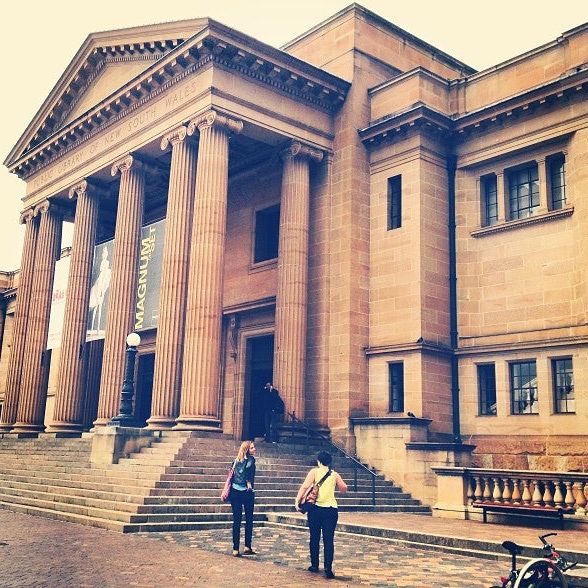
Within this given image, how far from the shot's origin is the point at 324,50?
27516mm

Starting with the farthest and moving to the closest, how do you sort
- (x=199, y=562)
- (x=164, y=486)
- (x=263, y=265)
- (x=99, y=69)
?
(x=99, y=69) < (x=263, y=265) < (x=164, y=486) < (x=199, y=562)

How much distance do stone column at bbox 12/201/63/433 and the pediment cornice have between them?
4931 millimetres

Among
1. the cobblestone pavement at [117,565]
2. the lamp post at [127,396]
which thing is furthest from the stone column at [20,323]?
the cobblestone pavement at [117,565]

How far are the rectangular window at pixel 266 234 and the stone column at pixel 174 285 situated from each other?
449 centimetres

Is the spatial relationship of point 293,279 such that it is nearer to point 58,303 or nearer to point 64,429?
point 64,429

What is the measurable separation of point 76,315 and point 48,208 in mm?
5904

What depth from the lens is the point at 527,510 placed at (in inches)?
634

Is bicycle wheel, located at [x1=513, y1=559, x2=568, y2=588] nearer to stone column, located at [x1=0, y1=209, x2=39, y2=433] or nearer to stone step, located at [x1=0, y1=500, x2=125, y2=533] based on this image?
stone step, located at [x1=0, y1=500, x2=125, y2=533]

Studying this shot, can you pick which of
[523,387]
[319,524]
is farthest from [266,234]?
[319,524]

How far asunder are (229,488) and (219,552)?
110 cm

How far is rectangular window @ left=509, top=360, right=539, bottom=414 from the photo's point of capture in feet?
71.9

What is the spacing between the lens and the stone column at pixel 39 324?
103ft

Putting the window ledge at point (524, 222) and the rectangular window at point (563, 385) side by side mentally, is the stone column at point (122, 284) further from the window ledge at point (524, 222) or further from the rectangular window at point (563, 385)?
the rectangular window at point (563, 385)

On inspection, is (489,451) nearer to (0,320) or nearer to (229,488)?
(229,488)
